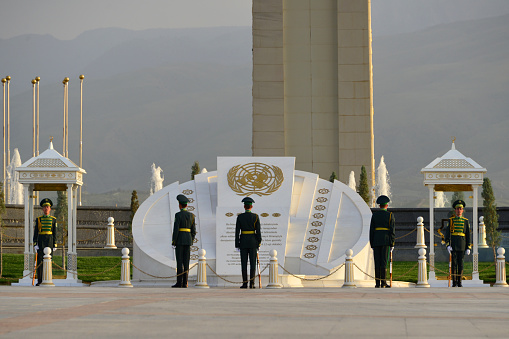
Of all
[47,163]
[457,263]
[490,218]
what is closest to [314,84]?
[490,218]

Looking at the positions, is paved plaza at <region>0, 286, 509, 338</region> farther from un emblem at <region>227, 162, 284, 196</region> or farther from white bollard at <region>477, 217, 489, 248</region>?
white bollard at <region>477, 217, 489, 248</region>

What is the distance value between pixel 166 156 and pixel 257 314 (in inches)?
4248

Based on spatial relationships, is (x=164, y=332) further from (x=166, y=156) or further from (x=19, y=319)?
(x=166, y=156)

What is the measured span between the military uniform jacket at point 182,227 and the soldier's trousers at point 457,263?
4997mm

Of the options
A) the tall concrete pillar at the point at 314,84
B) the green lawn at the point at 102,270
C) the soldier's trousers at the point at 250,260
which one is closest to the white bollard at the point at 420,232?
the green lawn at the point at 102,270

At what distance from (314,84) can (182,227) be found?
22.2 meters

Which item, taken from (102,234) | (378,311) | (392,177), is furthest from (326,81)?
(392,177)

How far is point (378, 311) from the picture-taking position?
30.4 feet

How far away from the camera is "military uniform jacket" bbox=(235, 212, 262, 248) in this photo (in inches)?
616

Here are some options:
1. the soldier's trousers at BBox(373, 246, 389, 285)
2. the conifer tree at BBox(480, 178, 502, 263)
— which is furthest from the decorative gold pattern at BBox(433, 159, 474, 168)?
the conifer tree at BBox(480, 178, 502, 263)

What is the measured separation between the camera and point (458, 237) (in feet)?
54.8

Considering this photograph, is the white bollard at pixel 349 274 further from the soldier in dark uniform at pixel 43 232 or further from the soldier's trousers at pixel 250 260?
the soldier in dark uniform at pixel 43 232

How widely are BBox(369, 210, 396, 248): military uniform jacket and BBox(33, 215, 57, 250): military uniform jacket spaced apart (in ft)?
19.7

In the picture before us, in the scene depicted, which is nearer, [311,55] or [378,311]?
[378,311]
